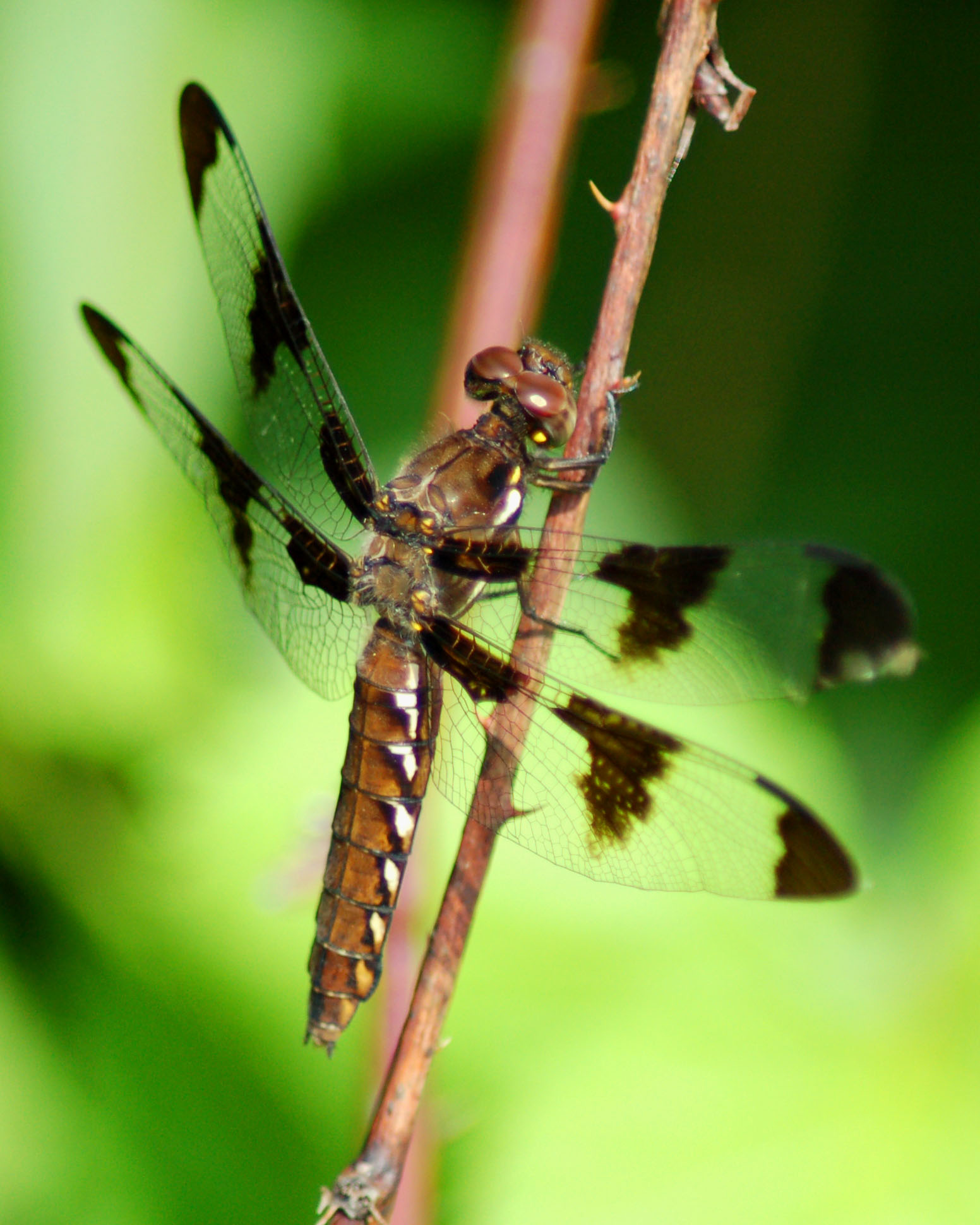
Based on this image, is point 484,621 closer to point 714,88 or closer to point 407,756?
point 407,756

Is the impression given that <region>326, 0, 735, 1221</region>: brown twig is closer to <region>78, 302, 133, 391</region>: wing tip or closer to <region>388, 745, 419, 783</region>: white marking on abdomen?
<region>388, 745, 419, 783</region>: white marking on abdomen

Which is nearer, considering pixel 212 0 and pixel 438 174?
pixel 212 0

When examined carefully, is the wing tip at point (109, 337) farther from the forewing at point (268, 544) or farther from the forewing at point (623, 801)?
the forewing at point (623, 801)

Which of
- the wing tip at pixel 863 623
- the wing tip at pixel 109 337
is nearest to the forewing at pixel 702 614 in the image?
the wing tip at pixel 863 623

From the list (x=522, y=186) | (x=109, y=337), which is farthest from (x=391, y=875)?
(x=522, y=186)

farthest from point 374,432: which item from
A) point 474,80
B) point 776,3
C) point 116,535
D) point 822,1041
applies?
point 822,1041

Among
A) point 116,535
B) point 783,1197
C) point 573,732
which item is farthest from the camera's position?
point 116,535

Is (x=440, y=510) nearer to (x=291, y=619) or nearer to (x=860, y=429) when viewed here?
(x=291, y=619)
